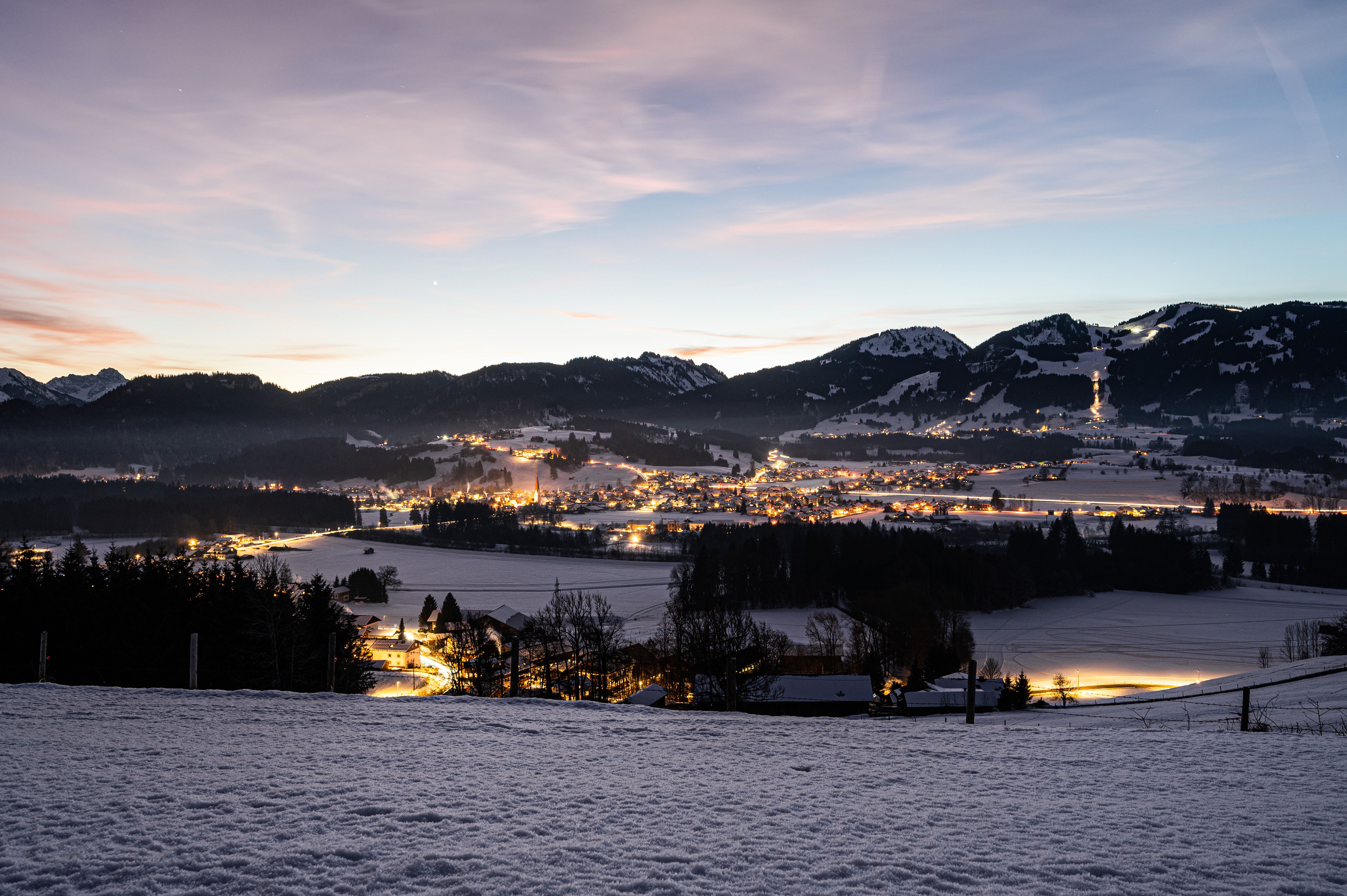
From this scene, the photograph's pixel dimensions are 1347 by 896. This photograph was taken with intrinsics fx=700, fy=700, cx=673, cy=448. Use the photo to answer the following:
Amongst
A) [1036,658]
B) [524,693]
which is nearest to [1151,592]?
[1036,658]

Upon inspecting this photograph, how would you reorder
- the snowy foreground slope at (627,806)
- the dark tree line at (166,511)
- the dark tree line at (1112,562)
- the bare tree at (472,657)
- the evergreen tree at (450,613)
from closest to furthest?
the snowy foreground slope at (627,806) < the bare tree at (472,657) < the evergreen tree at (450,613) < the dark tree line at (1112,562) < the dark tree line at (166,511)

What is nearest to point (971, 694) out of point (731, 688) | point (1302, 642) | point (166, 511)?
point (731, 688)

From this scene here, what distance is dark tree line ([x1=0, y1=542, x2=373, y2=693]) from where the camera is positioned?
723 inches

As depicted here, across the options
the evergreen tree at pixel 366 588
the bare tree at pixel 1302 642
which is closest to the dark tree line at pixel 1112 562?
the bare tree at pixel 1302 642

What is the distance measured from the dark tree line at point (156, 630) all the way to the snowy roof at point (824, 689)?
1535cm

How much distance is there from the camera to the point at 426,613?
45.8 m

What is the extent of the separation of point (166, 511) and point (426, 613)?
86.4m

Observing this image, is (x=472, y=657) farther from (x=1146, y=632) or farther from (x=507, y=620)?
(x=1146, y=632)

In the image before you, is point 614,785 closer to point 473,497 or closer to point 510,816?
point 510,816

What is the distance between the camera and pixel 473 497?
148250 mm

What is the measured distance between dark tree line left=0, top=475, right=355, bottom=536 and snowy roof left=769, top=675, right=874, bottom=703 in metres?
96.6

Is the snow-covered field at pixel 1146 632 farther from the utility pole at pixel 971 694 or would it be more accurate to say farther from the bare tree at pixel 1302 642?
the utility pole at pixel 971 694

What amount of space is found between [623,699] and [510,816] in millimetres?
18656

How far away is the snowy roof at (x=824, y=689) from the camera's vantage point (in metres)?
26.3
